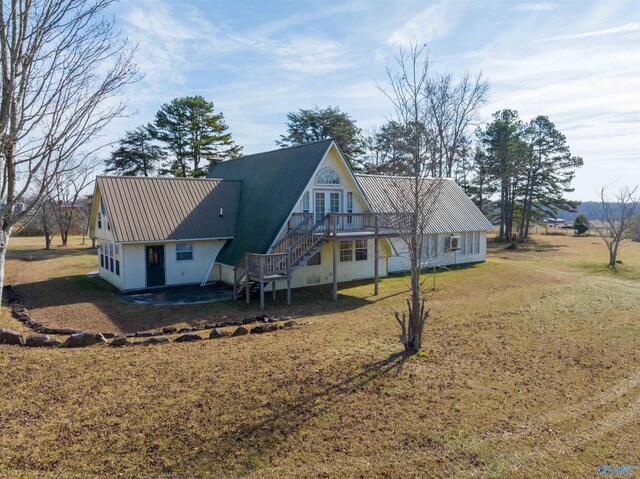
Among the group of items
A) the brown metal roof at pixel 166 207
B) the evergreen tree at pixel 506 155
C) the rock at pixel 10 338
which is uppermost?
the evergreen tree at pixel 506 155

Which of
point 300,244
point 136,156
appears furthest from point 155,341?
point 136,156

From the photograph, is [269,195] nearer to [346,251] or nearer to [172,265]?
[346,251]

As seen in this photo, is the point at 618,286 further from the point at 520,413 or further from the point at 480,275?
the point at 520,413

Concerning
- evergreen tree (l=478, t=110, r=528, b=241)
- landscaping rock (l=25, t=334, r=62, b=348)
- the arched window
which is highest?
evergreen tree (l=478, t=110, r=528, b=241)

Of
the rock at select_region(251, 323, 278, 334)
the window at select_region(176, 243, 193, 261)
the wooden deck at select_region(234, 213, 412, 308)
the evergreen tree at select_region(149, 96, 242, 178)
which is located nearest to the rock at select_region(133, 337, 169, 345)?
the rock at select_region(251, 323, 278, 334)

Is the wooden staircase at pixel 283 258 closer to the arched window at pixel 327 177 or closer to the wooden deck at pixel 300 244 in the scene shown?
the wooden deck at pixel 300 244

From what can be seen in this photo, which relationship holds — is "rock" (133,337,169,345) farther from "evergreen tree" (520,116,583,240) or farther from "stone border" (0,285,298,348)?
"evergreen tree" (520,116,583,240)

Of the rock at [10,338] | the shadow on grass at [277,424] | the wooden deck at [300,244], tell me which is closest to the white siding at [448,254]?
the wooden deck at [300,244]
